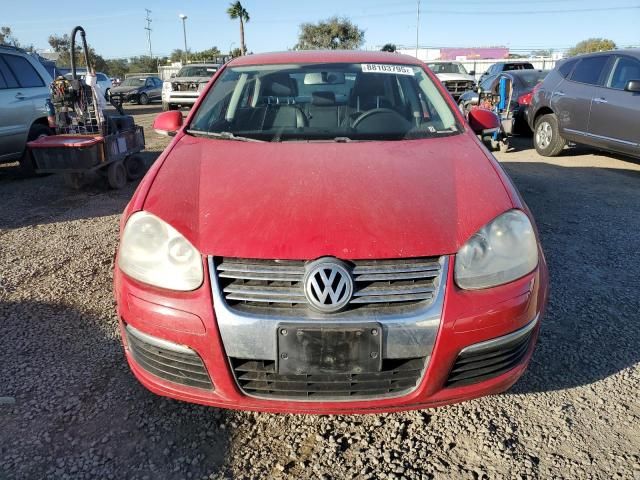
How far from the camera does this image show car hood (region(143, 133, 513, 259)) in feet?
5.91

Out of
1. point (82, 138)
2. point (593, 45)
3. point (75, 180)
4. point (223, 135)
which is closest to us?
point (223, 135)

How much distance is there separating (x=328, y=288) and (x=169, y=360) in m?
0.70

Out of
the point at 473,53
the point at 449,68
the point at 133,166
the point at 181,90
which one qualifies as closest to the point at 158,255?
the point at 133,166

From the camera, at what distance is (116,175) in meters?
6.18

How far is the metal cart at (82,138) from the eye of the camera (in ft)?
18.2

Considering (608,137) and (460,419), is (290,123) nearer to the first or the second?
(460,419)

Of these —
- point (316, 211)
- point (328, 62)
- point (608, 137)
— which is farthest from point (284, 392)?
point (608, 137)

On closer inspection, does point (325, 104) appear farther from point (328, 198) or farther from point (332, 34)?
point (332, 34)

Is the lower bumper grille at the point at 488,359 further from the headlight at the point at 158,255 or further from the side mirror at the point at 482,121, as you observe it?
the side mirror at the point at 482,121

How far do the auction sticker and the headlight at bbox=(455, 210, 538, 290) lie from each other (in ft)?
5.29

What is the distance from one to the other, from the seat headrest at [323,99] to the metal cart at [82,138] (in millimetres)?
3441

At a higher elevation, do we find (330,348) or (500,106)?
(500,106)

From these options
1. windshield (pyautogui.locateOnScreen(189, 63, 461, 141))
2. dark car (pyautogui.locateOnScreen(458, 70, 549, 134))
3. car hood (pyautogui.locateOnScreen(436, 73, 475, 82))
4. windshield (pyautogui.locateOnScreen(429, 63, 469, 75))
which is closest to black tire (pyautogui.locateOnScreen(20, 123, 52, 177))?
windshield (pyautogui.locateOnScreen(189, 63, 461, 141))

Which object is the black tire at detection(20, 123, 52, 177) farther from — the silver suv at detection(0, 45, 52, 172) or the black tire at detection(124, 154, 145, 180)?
the black tire at detection(124, 154, 145, 180)
